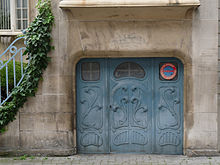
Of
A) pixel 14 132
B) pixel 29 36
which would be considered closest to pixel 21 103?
pixel 14 132

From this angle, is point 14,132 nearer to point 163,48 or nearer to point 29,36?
point 29,36

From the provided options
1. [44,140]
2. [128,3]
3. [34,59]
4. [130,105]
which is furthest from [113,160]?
[128,3]

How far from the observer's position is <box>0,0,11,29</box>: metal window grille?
402 inches

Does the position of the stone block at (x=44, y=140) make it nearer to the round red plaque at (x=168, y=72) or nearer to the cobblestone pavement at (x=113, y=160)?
the cobblestone pavement at (x=113, y=160)

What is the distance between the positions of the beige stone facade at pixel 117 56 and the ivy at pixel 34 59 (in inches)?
5.0

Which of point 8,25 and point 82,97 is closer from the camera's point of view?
point 82,97

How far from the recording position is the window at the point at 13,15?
10.1 meters

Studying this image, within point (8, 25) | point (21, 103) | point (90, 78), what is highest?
point (8, 25)

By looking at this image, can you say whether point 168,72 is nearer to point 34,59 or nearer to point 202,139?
point 202,139

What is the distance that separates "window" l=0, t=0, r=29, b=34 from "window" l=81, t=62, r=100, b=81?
4545mm

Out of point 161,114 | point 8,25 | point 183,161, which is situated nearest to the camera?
point 183,161

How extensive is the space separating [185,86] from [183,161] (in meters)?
1.54

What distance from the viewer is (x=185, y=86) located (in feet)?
A: 20.8

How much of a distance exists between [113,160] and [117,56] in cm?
218
